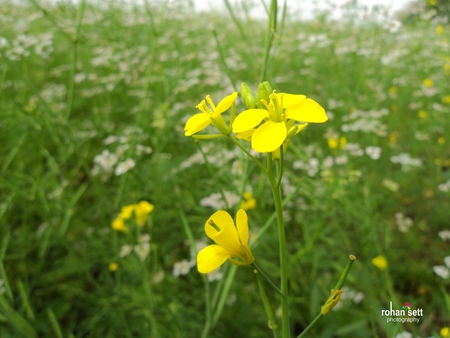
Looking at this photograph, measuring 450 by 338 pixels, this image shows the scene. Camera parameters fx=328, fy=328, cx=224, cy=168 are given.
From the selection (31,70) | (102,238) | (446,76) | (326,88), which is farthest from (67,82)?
(446,76)

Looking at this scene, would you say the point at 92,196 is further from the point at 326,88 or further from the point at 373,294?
the point at 326,88

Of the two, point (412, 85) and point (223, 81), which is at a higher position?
point (223, 81)

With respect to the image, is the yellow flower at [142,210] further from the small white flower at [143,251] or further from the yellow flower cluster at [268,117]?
the yellow flower cluster at [268,117]

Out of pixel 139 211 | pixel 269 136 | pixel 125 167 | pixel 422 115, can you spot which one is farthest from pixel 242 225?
pixel 422 115

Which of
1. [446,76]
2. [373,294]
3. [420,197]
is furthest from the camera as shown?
[446,76]

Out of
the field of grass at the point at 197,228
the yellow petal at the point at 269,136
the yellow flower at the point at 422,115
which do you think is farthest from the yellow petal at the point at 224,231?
the yellow flower at the point at 422,115

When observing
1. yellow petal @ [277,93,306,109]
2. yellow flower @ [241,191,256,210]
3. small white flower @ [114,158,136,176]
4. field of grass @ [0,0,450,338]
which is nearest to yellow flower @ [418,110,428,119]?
field of grass @ [0,0,450,338]

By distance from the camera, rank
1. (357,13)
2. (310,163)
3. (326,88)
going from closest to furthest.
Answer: (310,163) → (357,13) → (326,88)

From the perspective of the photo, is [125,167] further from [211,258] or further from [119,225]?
[211,258]
